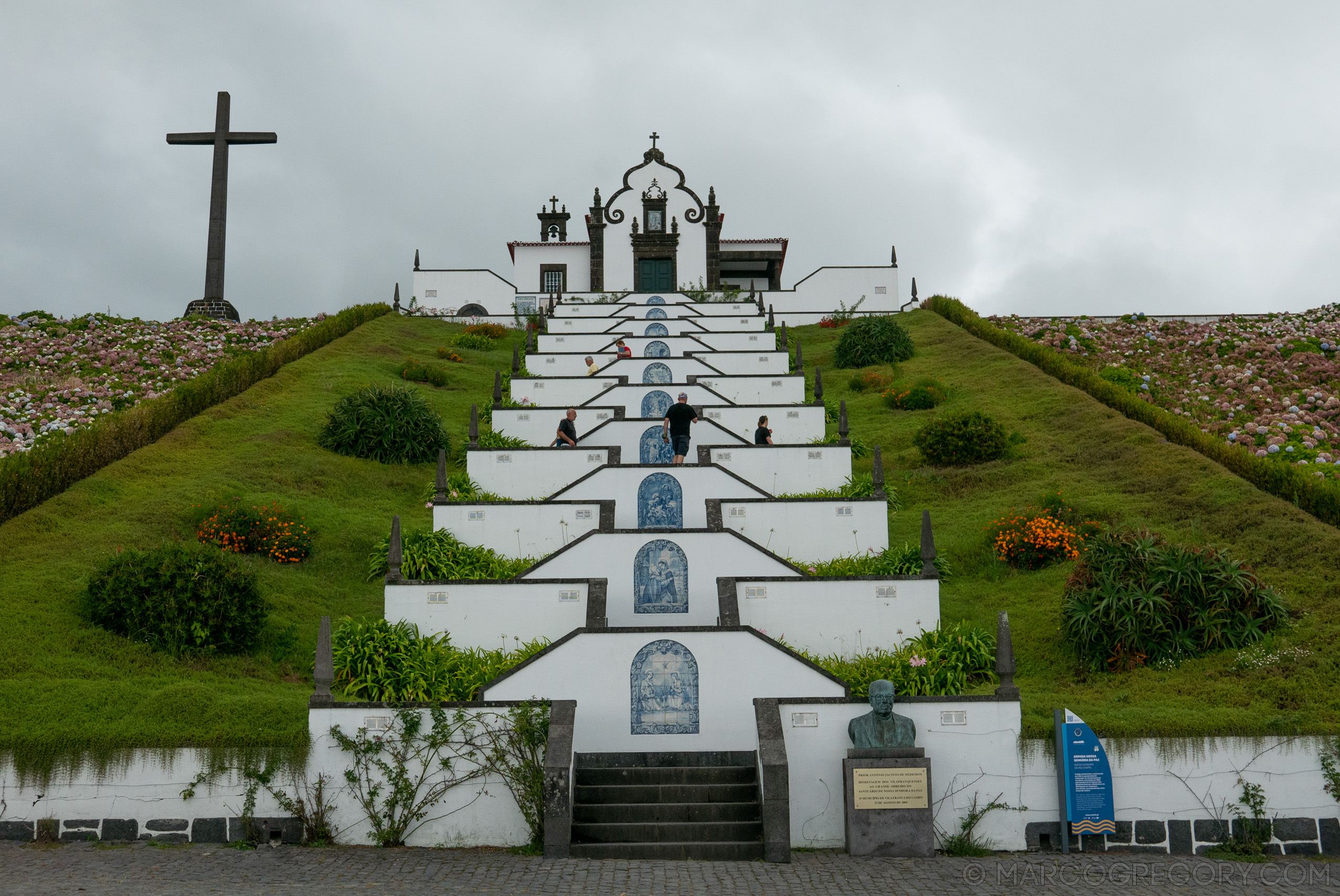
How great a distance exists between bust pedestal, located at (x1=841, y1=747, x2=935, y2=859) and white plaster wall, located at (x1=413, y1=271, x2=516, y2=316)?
34.6m

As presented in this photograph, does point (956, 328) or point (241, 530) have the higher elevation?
point (956, 328)

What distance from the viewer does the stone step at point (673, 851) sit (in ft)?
33.4

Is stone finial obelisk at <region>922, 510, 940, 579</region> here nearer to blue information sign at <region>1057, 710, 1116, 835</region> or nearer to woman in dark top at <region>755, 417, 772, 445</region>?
blue information sign at <region>1057, 710, 1116, 835</region>

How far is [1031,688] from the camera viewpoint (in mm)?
13539

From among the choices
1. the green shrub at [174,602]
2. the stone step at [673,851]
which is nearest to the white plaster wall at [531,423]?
the green shrub at [174,602]

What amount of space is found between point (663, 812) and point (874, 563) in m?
6.43

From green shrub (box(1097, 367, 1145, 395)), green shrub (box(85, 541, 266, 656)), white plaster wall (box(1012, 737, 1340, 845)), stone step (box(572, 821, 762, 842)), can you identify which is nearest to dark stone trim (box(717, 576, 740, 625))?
stone step (box(572, 821, 762, 842))

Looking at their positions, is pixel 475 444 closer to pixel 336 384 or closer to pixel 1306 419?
pixel 336 384

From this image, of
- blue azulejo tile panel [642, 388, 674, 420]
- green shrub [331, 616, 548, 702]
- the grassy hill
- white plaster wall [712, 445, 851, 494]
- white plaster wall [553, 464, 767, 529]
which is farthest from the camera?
blue azulejo tile panel [642, 388, 674, 420]

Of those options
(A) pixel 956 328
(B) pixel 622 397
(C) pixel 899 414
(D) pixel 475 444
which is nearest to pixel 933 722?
(D) pixel 475 444

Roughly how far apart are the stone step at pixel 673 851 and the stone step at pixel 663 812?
1.53 ft

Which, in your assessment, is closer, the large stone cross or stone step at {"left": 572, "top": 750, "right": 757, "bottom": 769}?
stone step at {"left": 572, "top": 750, "right": 757, "bottom": 769}

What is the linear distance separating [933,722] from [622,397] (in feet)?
44.8

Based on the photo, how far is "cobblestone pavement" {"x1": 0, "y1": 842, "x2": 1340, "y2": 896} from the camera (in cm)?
900
